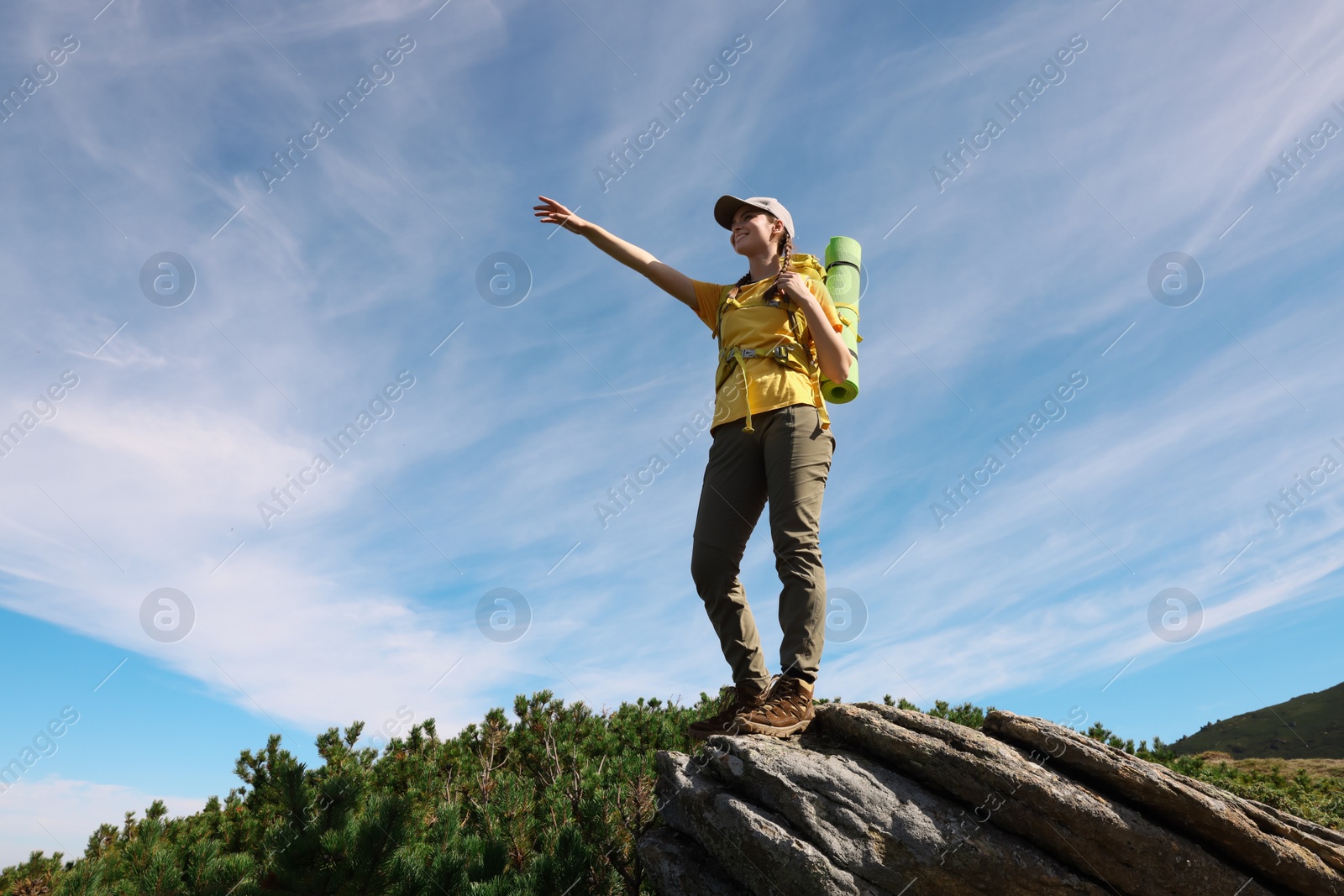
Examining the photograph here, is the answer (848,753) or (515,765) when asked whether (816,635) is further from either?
(515,765)

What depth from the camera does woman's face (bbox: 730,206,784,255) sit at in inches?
207

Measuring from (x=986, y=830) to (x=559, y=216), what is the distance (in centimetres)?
473

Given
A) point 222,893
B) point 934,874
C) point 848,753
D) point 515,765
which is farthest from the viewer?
point 515,765

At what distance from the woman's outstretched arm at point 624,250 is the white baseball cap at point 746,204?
0.50 meters

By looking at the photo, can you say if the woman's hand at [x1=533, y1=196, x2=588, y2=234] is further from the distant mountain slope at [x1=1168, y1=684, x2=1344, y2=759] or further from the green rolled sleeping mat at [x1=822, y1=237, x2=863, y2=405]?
the distant mountain slope at [x1=1168, y1=684, x2=1344, y2=759]

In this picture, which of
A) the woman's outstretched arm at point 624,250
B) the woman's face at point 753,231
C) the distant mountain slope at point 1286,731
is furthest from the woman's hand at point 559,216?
the distant mountain slope at point 1286,731

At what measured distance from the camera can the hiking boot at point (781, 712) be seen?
4.45m

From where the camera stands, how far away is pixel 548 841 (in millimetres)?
4973

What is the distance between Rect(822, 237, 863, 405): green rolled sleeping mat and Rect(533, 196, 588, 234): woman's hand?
1875 mm

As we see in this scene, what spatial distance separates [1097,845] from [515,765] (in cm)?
599

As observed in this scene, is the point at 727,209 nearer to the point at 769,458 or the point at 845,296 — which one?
the point at 845,296

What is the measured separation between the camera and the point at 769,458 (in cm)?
486

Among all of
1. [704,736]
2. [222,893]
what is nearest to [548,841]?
[704,736]

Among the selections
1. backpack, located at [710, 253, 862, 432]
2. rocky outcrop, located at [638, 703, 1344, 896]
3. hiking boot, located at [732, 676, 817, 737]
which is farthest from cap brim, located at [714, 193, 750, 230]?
rocky outcrop, located at [638, 703, 1344, 896]
